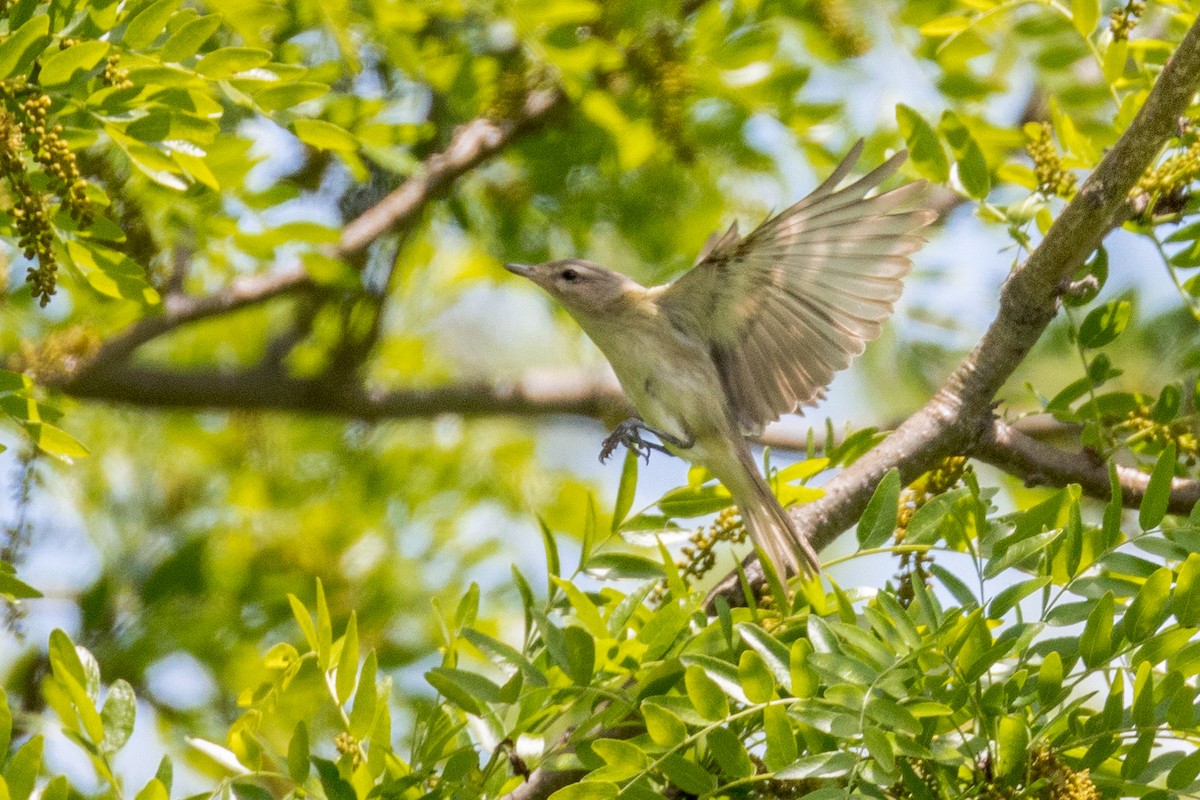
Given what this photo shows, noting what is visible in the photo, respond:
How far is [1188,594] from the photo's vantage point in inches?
76.4

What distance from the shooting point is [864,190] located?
2717 millimetres

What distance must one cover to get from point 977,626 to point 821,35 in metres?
2.72

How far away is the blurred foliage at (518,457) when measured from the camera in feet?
6.34

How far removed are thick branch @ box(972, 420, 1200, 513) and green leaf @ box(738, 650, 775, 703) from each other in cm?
92

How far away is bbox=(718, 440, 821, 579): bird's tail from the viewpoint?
2434 millimetres

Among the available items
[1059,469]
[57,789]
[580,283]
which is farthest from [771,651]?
[580,283]

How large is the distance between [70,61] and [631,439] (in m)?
1.82

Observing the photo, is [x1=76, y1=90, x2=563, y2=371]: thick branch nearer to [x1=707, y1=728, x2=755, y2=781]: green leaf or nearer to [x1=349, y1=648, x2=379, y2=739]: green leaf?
[x1=349, y1=648, x2=379, y2=739]: green leaf

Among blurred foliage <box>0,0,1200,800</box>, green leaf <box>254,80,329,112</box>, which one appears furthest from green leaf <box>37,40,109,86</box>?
green leaf <box>254,80,329,112</box>

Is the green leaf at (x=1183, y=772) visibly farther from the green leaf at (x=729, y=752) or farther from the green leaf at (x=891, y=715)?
the green leaf at (x=729, y=752)

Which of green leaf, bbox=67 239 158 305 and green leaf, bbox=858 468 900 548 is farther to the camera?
green leaf, bbox=67 239 158 305

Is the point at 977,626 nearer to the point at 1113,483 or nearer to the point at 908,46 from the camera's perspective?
the point at 1113,483

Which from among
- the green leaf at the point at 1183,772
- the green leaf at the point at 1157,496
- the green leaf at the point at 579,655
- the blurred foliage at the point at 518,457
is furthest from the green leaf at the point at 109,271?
the green leaf at the point at 1183,772

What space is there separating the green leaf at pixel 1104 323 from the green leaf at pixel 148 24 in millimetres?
1765
